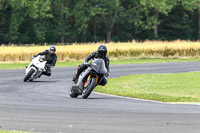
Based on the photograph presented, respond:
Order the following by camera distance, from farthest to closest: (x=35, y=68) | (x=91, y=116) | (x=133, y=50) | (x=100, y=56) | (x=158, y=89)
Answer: (x=133, y=50) → (x=35, y=68) → (x=158, y=89) → (x=100, y=56) → (x=91, y=116)

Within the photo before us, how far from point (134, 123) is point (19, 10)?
6177 cm

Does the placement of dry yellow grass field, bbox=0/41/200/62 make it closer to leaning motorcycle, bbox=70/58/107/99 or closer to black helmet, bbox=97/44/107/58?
leaning motorcycle, bbox=70/58/107/99

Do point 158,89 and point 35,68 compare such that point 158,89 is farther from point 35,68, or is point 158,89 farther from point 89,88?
point 35,68

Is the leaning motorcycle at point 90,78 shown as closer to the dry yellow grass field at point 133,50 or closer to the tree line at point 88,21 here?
the dry yellow grass field at point 133,50

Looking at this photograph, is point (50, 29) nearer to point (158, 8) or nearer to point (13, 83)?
point (158, 8)

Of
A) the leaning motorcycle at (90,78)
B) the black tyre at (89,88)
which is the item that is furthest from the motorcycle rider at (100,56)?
the black tyre at (89,88)

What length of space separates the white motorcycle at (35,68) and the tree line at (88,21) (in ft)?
144

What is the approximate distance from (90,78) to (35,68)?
7212 mm

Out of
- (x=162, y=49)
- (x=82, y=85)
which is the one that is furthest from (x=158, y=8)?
(x=82, y=85)

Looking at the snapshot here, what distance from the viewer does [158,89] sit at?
18484mm

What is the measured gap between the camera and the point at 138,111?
456 inches

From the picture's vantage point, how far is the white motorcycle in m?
21.7

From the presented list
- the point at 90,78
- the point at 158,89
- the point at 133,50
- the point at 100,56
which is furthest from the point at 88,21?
the point at 90,78

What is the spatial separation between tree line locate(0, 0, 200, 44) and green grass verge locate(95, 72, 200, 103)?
45368 mm
